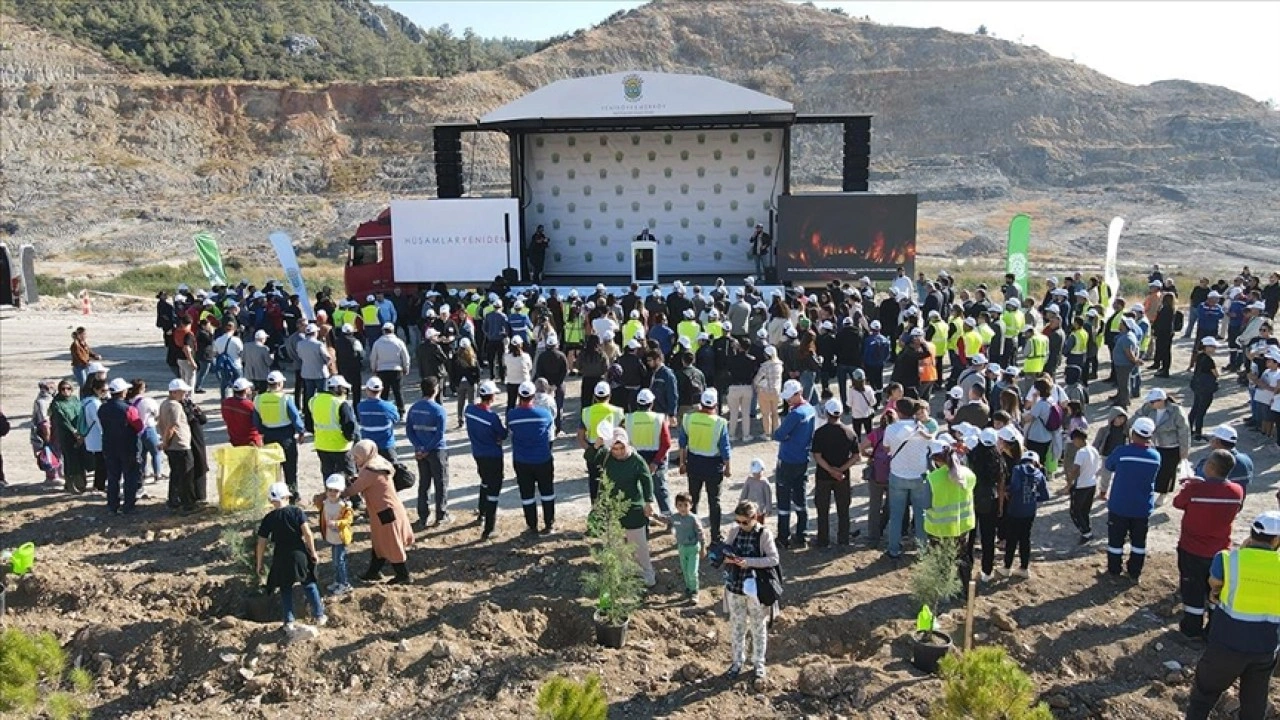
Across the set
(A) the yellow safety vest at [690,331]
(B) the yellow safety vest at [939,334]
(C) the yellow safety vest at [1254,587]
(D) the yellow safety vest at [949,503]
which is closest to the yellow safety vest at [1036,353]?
(B) the yellow safety vest at [939,334]

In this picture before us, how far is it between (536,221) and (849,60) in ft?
196

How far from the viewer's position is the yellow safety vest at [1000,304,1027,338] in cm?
1512

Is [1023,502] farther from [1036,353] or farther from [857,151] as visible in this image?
[857,151]

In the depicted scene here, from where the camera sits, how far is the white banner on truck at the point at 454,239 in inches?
904

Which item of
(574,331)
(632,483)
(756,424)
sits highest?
(574,331)

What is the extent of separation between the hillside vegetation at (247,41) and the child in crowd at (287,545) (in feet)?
212

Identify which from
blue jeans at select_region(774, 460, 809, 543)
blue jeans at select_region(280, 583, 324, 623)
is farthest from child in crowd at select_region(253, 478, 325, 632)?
blue jeans at select_region(774, 460, 809, 543)

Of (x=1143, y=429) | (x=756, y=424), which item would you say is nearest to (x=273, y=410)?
(x=756, y=424)

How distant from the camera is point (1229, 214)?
5222cm

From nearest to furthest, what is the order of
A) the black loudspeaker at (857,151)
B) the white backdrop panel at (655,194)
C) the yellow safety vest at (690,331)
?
1. the yellow safety vest at (690,331)
2. the black loudspeaker at (857,151)
3. the white backdrop panel at (655,194)

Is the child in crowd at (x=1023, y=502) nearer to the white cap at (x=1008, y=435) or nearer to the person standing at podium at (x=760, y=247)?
the white cap at (x=1008, y=435)

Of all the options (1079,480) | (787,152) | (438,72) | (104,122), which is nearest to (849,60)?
(438,72)

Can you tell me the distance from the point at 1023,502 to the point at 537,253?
1799 cm

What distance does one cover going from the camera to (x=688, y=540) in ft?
26.3
